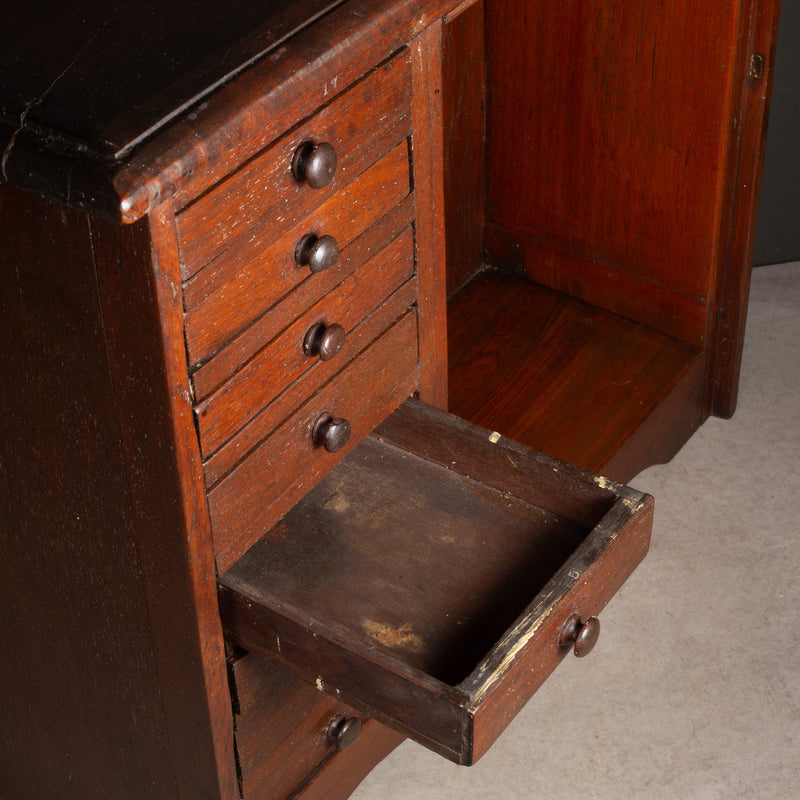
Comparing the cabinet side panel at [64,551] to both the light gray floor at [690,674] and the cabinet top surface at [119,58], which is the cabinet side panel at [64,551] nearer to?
the cabinet top surface at [119,58]

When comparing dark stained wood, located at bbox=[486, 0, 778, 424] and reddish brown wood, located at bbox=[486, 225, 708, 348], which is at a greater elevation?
dark stained wood, located at bbox=[486, 0, 778, 424]

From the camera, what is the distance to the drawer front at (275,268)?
4.16 ft

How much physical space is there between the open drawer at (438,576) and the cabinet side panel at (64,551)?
0.15m

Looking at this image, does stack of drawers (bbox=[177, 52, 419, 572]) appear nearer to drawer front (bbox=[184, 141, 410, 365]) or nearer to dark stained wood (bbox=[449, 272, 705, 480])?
drawer front (bbox=[184, 141, 410, 365])

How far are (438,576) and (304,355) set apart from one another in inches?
11.3

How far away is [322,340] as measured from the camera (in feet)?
4.75

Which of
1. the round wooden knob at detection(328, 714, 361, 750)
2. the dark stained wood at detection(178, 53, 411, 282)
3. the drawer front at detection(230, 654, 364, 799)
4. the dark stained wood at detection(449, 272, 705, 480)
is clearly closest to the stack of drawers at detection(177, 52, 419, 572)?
the dark stained wood at detection(178, 53, 411, 282)

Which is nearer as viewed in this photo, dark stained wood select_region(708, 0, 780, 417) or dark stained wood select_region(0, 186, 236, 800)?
dark stained wood select_region(0, 186, 236, 800)

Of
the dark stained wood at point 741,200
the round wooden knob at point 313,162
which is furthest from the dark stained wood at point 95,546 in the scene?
the dark stained wood at point 741,200

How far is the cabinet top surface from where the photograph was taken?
3.73 ft

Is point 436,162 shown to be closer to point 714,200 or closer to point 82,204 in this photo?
point 82,204

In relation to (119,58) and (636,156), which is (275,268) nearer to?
(119,58)

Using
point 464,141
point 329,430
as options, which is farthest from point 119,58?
point 464,141

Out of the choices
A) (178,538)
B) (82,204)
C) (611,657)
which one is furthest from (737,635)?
(82,204)
